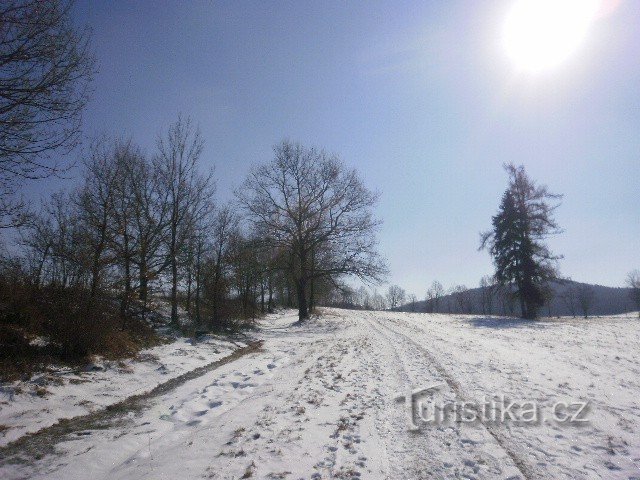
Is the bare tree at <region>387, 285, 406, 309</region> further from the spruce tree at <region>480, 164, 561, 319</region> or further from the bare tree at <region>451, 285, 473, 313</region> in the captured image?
the spruce tree at <region>480, 164, 561, 319</region>

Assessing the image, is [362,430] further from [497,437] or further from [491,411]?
[491,411]

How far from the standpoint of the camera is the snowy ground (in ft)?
14.1

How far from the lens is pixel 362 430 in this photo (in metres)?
5.45

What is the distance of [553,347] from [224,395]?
11.5 meters

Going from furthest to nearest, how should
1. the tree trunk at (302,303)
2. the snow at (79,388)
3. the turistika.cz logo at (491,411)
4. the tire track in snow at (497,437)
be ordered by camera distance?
the tree trunk at (302,303), the snow at (79,388), the turistika.cz logo at (491,411), the tire track in snow at (497,437)

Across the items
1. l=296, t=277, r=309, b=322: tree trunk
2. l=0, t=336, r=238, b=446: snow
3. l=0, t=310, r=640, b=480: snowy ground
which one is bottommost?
l=0, t=310, r=640, b=480: snowy ground

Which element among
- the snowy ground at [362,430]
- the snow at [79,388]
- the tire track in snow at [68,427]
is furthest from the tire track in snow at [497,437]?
the snow at [79,388]

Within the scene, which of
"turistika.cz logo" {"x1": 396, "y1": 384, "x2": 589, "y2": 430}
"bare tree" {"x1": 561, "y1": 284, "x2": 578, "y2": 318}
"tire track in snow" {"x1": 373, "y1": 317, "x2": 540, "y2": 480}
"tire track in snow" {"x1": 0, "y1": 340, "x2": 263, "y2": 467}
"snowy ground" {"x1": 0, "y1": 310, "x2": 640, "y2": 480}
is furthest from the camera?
"bare tree" {"x1": 561, "y1": 284, "x2": 578, "y2": 318}

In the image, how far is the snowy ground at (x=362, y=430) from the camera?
4.29 metres

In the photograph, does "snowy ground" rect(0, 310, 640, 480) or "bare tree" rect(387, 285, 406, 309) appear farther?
"bare tree" rect(387, 285, 406, 309)

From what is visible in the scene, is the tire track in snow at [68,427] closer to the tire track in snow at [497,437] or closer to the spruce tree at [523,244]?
the tire track in snow at [497,437]

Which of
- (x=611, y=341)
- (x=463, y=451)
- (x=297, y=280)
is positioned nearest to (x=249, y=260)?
(x=297, y=280)

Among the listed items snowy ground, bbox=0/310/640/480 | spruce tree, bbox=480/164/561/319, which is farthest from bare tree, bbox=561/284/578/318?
snowy ground, bbox=0/310/640/480

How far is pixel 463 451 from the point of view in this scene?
465 cm
